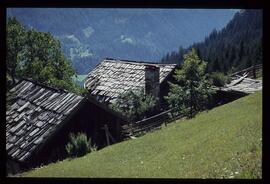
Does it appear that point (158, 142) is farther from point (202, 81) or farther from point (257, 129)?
point (202, 81)

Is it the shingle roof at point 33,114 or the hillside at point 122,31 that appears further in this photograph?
the shingle roof at point 33,114

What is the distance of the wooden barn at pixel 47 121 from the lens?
13.7 meters

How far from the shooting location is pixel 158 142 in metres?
15.2

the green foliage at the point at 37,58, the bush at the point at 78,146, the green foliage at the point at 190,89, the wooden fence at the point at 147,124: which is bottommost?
the wooden fence at the point at 147,124

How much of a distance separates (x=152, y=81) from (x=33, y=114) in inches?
475

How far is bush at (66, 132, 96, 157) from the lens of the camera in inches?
577

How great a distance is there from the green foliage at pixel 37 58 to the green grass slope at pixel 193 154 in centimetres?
347

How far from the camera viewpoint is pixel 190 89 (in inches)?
970

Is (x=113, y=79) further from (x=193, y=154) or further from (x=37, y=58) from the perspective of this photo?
(x=193, y=154)

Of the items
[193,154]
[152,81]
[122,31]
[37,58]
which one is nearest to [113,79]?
[37,58]

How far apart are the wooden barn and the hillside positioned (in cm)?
132

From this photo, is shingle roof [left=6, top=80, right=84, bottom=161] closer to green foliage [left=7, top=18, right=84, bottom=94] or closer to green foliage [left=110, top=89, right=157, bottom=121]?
green foliage [left=7, top=18, right=84, bottom=94]

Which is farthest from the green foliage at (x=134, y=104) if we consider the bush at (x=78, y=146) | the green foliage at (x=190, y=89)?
the bush at (x=78, y=146)

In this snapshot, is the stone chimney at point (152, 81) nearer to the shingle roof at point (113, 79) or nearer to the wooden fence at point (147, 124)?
the shingle roof at point (113, 79)
